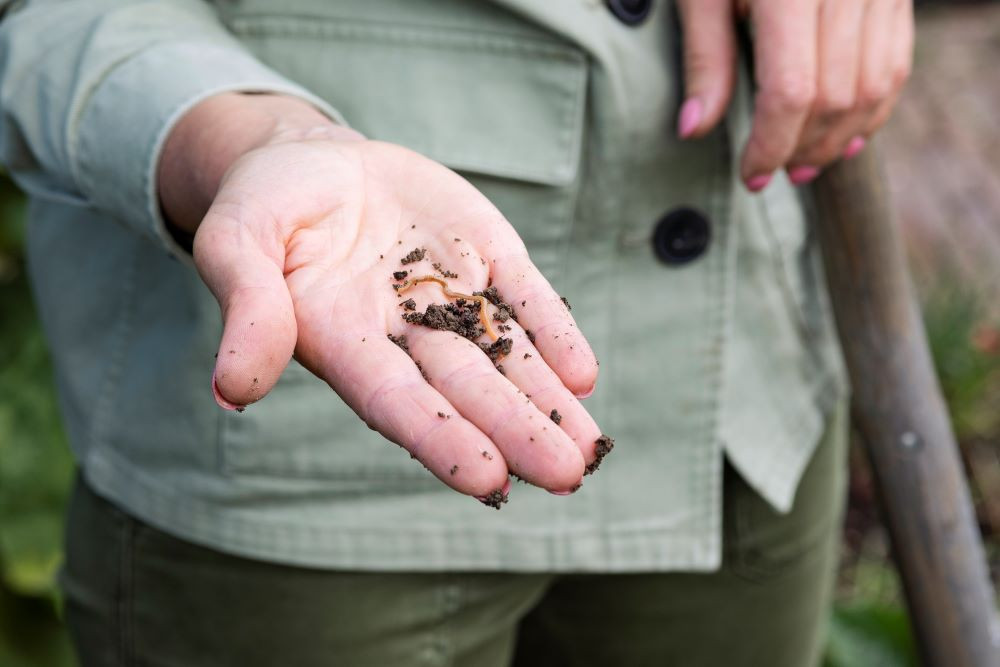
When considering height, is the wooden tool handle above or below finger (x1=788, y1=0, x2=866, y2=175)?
below

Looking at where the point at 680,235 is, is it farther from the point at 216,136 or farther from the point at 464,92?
the point at 216,136

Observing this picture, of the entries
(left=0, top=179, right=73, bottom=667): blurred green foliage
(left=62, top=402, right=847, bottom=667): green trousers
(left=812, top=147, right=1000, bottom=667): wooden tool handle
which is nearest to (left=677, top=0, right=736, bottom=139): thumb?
(left=812, top=147, right=1000, bottom=667): wooden tool handle

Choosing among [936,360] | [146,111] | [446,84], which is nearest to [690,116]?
[446,84]

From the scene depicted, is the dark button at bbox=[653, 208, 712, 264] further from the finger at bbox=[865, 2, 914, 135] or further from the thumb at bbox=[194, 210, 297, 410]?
the thumb at bbox=[194, 210, 297, 410]

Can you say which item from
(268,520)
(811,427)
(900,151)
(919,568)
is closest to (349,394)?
A: (268,520)

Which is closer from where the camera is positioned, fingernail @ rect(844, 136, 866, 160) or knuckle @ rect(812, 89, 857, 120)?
knuckle @ rect(812, 89, 857, 120)
